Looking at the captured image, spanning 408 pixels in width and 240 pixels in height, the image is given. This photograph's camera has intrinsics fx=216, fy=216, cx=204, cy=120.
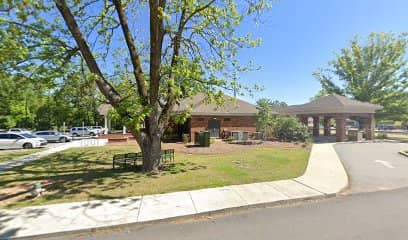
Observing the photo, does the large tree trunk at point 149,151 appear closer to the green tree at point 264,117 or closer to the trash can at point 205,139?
the trash can at point 205,139

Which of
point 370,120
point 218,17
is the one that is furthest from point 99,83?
point 370,120

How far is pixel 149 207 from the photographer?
5.50m

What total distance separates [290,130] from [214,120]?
7784 mm

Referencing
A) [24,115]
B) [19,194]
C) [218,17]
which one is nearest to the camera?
[19,194]

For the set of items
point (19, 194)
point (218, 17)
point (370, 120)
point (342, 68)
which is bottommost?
point (19, 194)

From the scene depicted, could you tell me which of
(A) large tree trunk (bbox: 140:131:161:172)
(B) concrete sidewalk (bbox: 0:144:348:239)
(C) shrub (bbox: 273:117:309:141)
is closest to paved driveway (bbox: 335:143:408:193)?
(B) concrete sidewalk (bbox: 0:144:348:239)

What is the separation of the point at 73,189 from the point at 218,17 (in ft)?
28.3

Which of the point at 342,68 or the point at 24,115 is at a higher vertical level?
the point at 342,68

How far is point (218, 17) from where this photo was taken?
9430 millimetres

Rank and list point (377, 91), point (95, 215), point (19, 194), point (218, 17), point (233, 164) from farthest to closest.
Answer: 1. point (377, 91)
2. point (233, 164)
3. point (218, 17)
4. point (19, 194)
5. point (95, 215)

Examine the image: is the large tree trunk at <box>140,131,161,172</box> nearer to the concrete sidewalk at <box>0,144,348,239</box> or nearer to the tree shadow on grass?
the tree shadow on grass

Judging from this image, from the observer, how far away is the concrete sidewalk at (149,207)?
15.1 ft

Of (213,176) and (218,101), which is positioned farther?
(218,101)

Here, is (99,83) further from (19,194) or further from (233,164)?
(233,164)
